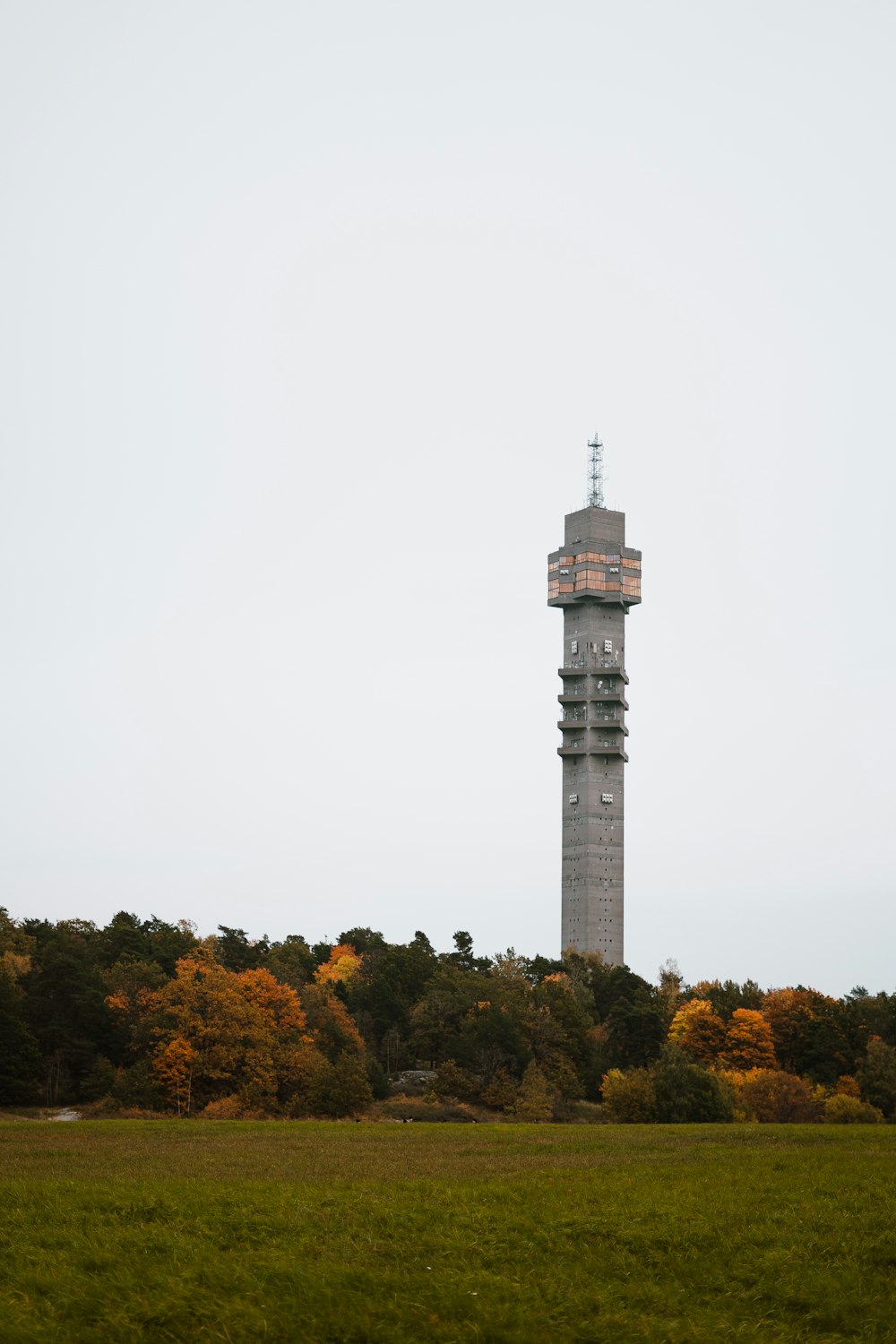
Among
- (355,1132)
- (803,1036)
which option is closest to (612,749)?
(803,1036)

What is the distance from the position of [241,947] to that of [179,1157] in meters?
93.3

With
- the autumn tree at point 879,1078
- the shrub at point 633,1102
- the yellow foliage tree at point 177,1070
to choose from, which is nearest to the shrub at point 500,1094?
the shrub at point 633,1102

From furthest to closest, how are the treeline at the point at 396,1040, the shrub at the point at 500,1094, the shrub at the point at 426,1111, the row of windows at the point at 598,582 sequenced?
the row of windows at the point at 598,582 < the shrub at the point at 500,1094 < the shrub at the point at 426,1111 < the treeline at the point at 396,1040

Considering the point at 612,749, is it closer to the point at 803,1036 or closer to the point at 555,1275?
the point at 803,1036

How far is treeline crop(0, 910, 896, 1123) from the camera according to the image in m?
78.1

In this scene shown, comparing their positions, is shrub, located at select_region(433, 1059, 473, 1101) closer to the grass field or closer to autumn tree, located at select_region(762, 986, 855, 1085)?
autumn tree, located at select_region(762, 986, 855, 1085)

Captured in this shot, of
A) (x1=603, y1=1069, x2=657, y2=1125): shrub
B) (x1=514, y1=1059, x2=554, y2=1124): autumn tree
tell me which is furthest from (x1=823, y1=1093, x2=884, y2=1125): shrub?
(x1=514, y1=1059, x2=554, y2=1124): autumn tree

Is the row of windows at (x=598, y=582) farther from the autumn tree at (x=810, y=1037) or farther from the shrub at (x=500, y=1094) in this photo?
the shrub at (x=500, y=1094)

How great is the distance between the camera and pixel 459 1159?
39.0 meters

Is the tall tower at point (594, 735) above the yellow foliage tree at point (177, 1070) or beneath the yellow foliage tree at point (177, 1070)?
above

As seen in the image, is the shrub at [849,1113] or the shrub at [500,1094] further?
the shrub at [500,1094]

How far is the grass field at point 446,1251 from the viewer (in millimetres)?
19375

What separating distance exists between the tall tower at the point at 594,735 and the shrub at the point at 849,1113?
107 metres

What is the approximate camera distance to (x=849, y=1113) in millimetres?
75500
